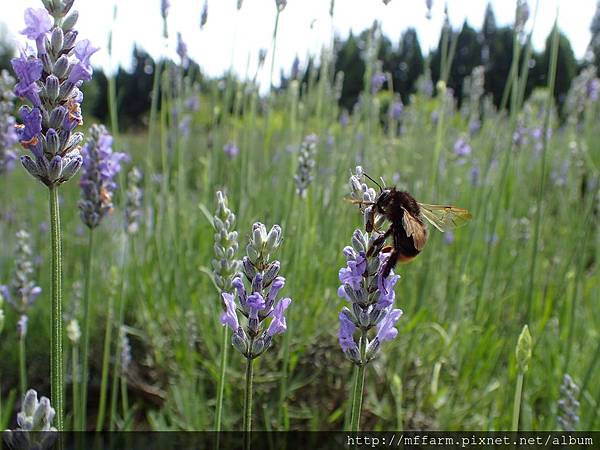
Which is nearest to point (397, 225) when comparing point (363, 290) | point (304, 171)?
point (363, 290)

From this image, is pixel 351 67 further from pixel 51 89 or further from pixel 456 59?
pixel 51 89

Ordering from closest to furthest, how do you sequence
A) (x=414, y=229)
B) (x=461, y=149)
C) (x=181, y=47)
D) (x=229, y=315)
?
(x=229, y=315) → (x=414, y=229) → (x=181, y=47) → (x=461, y=149)

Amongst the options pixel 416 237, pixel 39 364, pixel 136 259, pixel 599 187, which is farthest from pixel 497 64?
pixel 416 237

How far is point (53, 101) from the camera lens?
0.94 meters

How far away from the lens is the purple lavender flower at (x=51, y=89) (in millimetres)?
923

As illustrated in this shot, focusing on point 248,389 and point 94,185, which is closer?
point 248,389

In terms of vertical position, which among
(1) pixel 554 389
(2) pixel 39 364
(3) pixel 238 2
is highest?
(3) pixel 238 2

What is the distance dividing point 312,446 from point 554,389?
921 mm

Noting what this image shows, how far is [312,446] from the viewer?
7.16 ft

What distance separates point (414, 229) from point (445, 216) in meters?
0.18

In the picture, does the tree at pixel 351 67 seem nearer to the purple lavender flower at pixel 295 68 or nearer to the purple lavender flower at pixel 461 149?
the purple lavender flower at pixel 461 149

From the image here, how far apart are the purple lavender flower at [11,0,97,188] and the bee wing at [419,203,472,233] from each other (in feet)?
2.29

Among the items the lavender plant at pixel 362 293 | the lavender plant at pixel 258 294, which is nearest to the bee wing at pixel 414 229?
the lavender plant at pixel 362 293

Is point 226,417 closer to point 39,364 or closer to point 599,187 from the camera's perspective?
point 39,364
